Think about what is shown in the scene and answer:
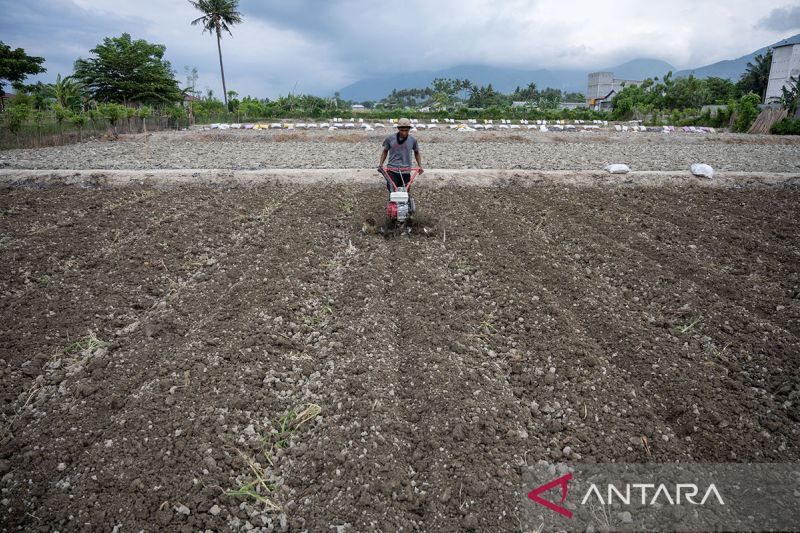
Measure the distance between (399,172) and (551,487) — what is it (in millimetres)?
5161

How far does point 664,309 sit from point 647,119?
43.4m

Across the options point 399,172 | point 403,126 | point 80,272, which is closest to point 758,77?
point 399,172

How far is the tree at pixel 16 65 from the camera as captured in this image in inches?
1118

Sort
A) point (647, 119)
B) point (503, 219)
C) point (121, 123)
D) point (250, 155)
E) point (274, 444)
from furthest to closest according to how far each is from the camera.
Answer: point (647, 119), point (121, 123), point (250, 155), point (503, 219), point (274, 444)

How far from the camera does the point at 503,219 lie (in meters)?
7.92

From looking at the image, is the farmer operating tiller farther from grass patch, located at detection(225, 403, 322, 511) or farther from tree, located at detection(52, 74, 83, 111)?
tree, located at detection(52, 74, 83, 111)

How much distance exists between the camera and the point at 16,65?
94.2ft

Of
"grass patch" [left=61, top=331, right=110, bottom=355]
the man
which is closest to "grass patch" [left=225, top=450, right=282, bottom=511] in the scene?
"grass patch" [left=61, top=331, right=110, bottom=355]

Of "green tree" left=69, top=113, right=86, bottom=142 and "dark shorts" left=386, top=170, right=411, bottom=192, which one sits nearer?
"dark shorts" left=386, top=170, right=411, bottom=192

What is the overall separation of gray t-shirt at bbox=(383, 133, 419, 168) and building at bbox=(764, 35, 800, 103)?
232 ft

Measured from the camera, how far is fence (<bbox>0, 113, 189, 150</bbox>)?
17.4 metres

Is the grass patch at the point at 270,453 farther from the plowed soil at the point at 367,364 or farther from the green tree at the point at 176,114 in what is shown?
the green tree at the point at 176,114

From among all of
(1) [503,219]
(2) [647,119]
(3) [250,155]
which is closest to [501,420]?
(1) [503,219]

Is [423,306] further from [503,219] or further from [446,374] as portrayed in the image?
[503,219]
